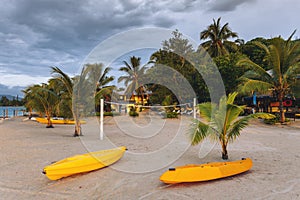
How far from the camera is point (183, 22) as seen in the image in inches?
459

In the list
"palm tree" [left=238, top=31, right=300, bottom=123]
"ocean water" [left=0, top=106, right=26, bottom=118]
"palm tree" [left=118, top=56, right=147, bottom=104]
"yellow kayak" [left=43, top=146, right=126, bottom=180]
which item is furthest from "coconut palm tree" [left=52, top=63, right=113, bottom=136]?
"ocean water" [left=0, top=106, right=26, bottom=118]

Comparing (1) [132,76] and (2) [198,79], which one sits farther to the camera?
(1) [132,76]

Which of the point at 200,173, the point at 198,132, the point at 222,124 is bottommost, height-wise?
the point at 200,173

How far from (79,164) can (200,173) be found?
2.14 meters

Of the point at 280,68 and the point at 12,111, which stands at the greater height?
the point at 280,68

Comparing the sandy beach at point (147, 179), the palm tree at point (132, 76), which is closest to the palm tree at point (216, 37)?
the palm tree at point (132, 76)

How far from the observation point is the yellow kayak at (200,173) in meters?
3.35

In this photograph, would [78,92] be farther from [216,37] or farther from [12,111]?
[12,111]

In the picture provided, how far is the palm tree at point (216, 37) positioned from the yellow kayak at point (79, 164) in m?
20.8

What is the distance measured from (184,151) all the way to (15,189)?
394 centimetres

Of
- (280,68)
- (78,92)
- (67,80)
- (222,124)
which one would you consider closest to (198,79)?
(280,68)

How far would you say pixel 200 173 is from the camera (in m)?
3.48

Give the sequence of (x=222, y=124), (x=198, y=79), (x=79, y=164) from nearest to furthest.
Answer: (x=79, y=164) < (x=222, y=124) < (x=198, y=79)

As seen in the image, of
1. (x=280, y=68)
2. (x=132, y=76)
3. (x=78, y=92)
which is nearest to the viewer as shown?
(x=78, y=92)
